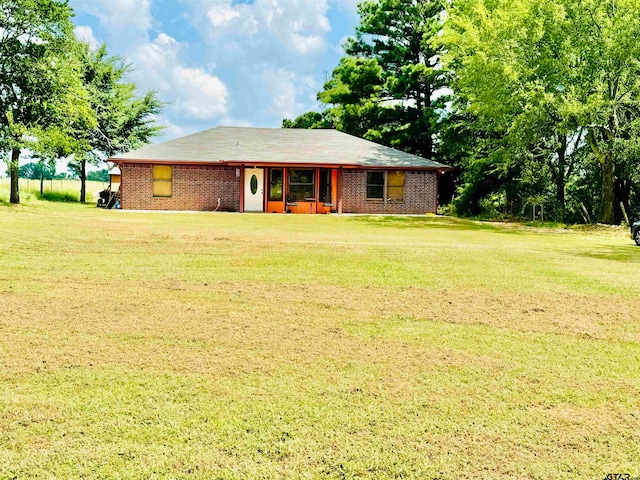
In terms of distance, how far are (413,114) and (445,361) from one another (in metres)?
31.4

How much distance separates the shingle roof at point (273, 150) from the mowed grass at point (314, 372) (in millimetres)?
17787

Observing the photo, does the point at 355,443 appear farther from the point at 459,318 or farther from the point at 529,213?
the point at 529,213

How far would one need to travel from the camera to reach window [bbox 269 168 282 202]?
88.0ft

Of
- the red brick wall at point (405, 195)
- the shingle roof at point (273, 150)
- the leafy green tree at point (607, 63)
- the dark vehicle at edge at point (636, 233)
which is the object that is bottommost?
the dark vehicle at edge at point (636, 233)

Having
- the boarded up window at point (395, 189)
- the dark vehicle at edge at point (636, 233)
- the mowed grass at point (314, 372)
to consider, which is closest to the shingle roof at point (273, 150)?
the boarded up window at point (395, 189)

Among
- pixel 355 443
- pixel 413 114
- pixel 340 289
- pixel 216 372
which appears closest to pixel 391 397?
pixel 355 443

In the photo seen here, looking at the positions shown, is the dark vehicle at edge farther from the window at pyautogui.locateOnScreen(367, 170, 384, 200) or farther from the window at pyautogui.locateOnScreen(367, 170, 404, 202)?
the window at pyautogui.locateOnScreen(367, 170, 384, 200)

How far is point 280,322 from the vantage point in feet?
18.0

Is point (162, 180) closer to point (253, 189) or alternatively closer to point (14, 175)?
point (253, 189)

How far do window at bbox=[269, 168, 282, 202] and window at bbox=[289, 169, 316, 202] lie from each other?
0.53 m

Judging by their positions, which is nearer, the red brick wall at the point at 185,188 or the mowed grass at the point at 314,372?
the mowed grass at the point at 314,372

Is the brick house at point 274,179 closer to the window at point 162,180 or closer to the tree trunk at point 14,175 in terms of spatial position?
the window at point 162,180

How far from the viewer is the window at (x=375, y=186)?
2733 centimetres

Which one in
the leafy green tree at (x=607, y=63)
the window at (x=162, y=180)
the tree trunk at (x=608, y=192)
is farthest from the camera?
the window at (x=162, y=180)
